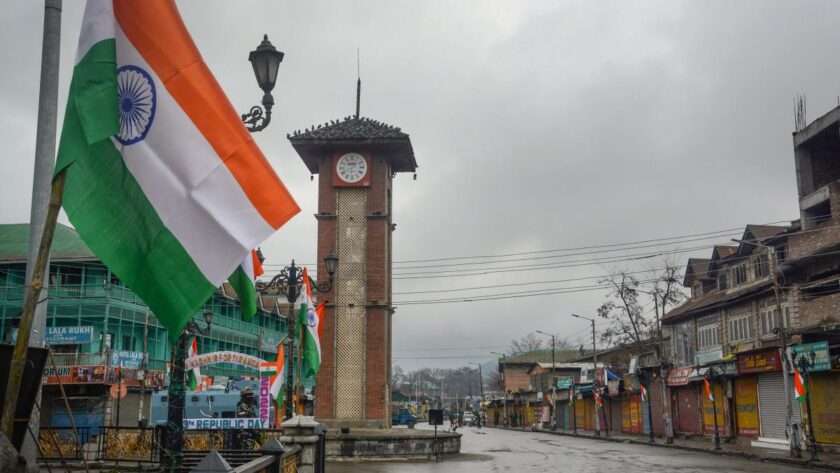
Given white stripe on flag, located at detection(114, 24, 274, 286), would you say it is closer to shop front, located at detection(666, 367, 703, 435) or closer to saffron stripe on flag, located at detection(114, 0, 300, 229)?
saffron stripe on flag, located at detection(114, 0, 300, 229)

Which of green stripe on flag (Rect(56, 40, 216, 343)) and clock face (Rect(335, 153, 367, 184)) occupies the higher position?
clock face (Rect(335, 153, 367, 184))

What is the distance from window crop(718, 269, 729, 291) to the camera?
45741 millimetres

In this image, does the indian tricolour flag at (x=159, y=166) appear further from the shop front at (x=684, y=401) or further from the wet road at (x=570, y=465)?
the shop front at (x=684, y=401)

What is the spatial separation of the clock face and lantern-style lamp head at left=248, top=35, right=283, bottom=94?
79.6ft

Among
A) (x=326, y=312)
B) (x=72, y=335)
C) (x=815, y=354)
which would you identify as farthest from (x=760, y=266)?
(x=72, y=335)

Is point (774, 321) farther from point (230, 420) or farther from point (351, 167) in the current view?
point (230, 420)

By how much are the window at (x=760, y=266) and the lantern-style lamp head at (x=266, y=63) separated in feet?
115

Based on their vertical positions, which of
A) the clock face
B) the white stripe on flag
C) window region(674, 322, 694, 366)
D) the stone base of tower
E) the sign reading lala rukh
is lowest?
the stone base of tower

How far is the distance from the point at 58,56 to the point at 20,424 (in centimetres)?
332

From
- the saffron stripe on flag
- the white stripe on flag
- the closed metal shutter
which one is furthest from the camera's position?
the closed metal shutter

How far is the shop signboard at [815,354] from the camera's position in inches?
1228

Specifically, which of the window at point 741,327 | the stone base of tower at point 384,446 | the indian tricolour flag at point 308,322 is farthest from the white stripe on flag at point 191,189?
the window at point 741,327

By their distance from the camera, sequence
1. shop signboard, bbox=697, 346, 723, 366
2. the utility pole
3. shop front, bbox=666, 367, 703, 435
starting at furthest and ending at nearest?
shop front, bbox=666, 367, 703, 435, shop signboard, bbox=697, 346, 723, 366, the utility pole

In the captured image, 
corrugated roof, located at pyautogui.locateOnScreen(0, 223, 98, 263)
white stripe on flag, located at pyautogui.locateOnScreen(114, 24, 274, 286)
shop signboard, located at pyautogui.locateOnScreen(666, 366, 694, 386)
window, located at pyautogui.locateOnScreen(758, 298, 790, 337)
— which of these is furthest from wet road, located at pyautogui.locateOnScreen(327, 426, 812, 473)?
corrugated roof, located at pyautogui.locateOnScreen(0, 223, 98, 263)
